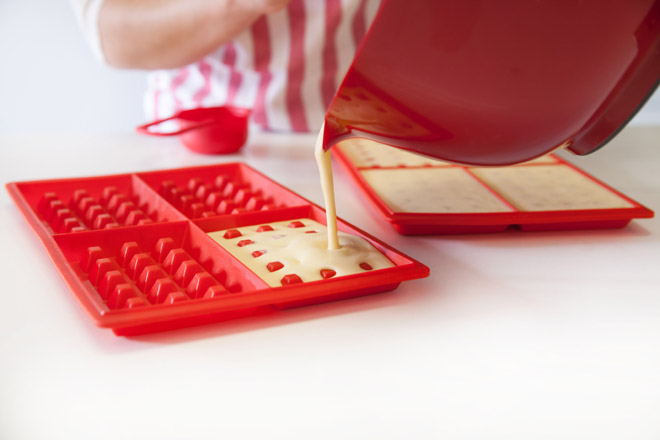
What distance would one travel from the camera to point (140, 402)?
0.44 m

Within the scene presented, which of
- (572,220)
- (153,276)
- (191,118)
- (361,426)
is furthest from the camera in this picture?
(191,118)

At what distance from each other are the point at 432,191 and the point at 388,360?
353mm

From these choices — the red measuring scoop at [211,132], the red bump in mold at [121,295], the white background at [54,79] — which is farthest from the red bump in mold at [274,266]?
the white background at [54,79]

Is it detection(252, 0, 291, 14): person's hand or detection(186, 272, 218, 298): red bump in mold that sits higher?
detection(252, 0, 291, 14): person's hand

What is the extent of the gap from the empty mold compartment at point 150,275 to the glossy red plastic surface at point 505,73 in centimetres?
18

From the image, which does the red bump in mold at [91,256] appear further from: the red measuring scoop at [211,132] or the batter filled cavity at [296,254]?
the red measuring scoop at [211,132]

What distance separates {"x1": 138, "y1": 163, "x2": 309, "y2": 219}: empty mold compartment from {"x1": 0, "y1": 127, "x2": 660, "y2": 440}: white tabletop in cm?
17

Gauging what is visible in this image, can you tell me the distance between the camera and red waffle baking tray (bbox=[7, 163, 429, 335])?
0.52 metres

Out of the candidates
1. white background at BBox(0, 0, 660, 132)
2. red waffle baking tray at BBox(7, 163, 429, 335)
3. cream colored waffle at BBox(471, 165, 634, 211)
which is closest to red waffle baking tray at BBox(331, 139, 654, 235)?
cream colored waffle at BBox(471, 165, 634, 211)

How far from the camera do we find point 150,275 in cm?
57

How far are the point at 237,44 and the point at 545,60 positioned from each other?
0.90 metres

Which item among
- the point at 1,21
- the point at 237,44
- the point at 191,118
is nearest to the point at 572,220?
the point at 191,118

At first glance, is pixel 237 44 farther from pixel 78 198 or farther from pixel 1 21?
pixel 1 21

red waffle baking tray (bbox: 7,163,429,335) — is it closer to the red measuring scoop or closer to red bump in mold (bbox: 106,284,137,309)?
red bump in mold (bbox: 106,284,137,309)
